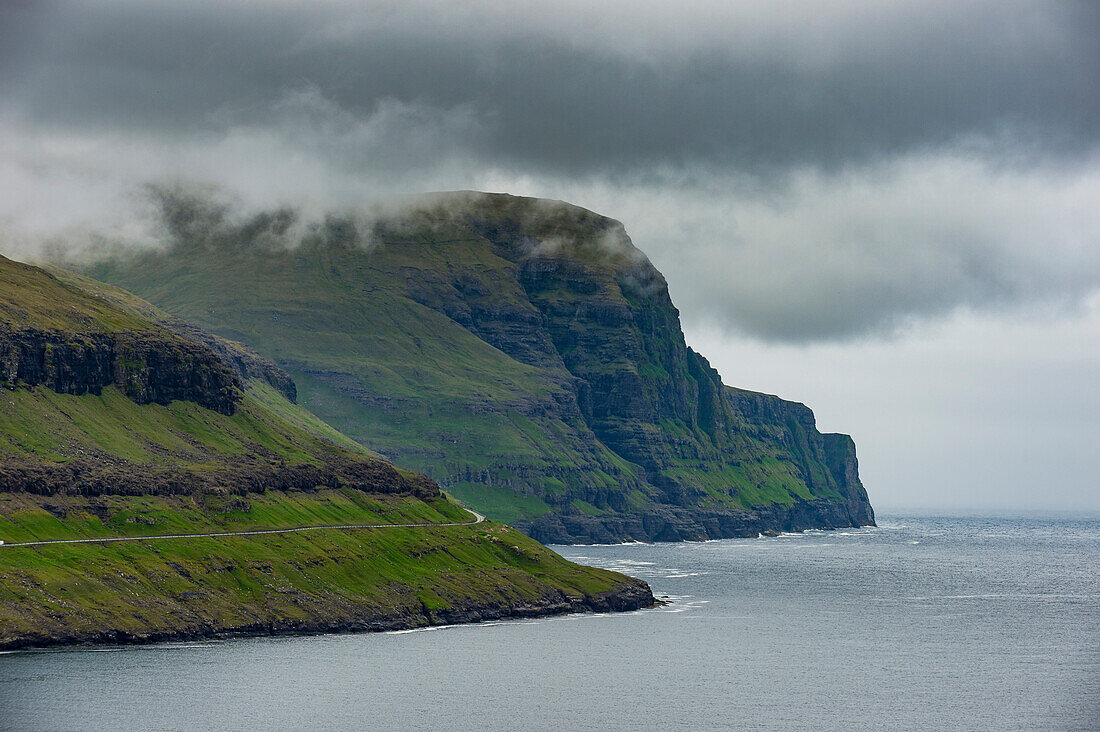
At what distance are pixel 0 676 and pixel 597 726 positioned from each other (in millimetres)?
93208

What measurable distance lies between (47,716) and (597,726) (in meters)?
74.7

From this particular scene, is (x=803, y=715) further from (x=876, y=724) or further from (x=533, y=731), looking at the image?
(x=533, y=731)

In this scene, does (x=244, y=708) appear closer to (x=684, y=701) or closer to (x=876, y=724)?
(x=684, y=701)

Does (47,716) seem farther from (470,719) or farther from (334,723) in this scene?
(470,719)

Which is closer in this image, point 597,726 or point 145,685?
point 597,726

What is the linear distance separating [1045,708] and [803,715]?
37.4 metres

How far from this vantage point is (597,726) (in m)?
180

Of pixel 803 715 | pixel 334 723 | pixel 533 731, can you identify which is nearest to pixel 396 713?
pixel 334 723

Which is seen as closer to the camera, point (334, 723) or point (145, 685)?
point (334, 723)

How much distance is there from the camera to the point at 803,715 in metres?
190

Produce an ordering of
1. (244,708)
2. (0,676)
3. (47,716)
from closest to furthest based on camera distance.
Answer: (47,716), (244,708), (0,676)

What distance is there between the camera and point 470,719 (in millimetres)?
182875

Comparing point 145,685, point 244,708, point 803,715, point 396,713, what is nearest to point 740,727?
point 803,715

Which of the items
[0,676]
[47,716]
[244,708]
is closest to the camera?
[47,716]
